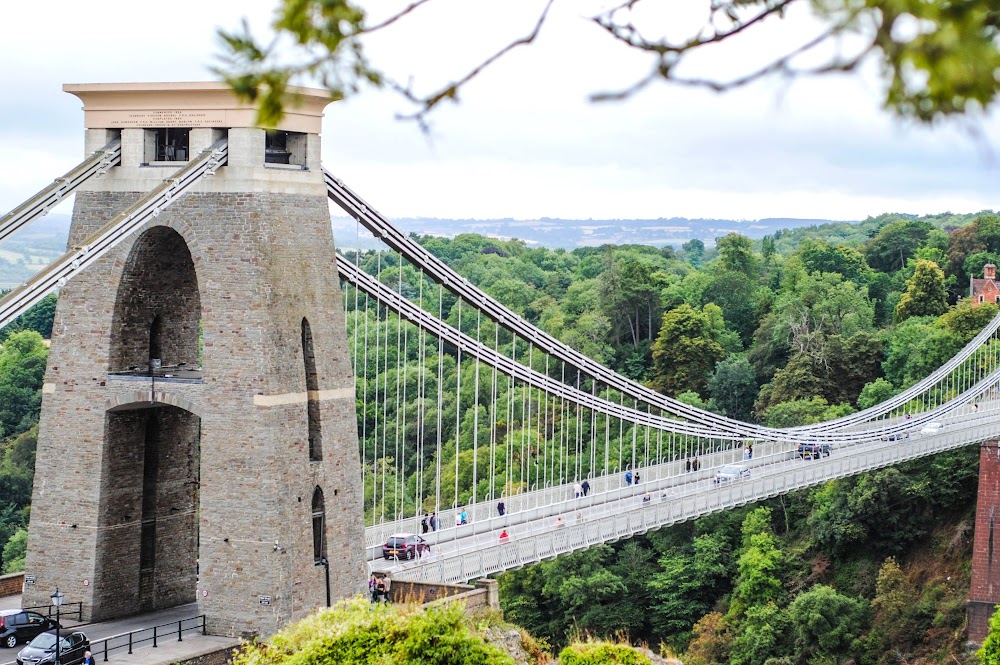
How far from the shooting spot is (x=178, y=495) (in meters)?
21.3

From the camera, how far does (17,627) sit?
18859mm

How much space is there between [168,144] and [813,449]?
919 inches

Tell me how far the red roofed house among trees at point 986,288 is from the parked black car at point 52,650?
45969 millimetres

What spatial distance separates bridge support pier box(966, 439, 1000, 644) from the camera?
36.9 m

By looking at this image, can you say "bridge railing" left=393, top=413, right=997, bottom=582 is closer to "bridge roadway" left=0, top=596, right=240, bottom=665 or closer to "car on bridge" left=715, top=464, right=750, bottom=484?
"car on bridge" left=715, top=464, right=750, bottom=484

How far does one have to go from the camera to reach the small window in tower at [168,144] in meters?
20.0

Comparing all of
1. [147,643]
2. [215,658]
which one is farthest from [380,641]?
[147,643]

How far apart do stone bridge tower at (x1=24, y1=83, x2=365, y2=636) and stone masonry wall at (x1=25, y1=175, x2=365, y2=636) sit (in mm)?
23

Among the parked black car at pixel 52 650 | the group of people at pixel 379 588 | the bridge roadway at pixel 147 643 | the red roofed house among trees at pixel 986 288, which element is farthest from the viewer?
the red roofed house among trees at pixel 986 288

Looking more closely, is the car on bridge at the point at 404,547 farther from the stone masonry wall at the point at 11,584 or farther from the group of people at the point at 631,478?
the group of people at the point at 631,478

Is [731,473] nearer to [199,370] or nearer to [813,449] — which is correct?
[813,449]

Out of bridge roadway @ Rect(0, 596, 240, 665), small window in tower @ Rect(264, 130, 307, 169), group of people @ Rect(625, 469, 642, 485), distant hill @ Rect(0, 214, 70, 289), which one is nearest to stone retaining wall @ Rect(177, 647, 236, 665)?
bridge roadway @ Rect(0, 596, 240, 665)

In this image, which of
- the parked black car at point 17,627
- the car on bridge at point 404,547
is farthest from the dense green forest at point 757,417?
the parked black car at point 17,627

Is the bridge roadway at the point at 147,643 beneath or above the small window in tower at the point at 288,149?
beneath
